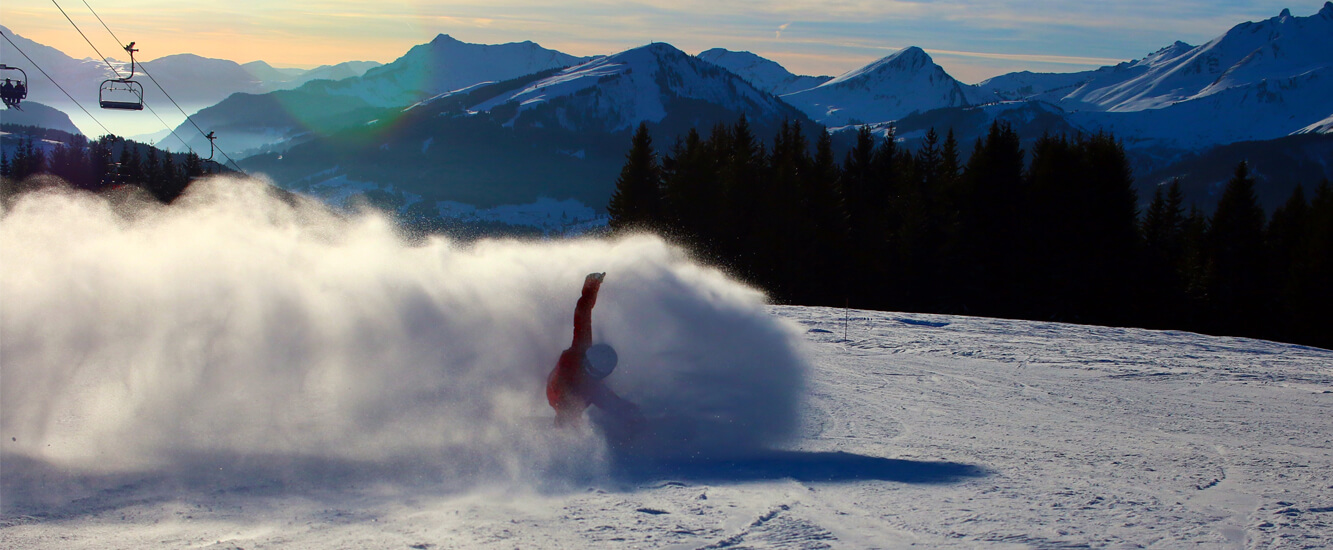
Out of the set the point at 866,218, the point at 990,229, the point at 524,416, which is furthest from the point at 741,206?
the point at 524,416

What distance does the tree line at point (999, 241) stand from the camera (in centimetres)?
3931

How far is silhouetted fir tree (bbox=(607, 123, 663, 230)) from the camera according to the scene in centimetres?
4222

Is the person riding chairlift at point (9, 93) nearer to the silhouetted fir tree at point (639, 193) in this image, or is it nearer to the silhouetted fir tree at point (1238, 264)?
the silhouetted fir tree at point (639, 193)

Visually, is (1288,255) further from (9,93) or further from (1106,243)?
(9,93)

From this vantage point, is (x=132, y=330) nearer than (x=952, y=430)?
No

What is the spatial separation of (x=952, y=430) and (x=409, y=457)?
19.8 feet

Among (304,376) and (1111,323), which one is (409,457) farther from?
(1111,323)

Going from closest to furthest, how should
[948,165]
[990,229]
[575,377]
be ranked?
[575,377], [990,229], [948,165]

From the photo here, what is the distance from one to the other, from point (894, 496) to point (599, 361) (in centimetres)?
360

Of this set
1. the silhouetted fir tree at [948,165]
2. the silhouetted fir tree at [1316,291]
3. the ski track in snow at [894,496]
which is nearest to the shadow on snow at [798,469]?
the ski track in snow at [894,496]

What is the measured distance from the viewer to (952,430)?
9852 mm

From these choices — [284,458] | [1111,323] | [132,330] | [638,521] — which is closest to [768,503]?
[638,521]

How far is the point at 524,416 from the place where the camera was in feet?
32.4

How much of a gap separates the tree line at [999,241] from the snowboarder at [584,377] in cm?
2878
